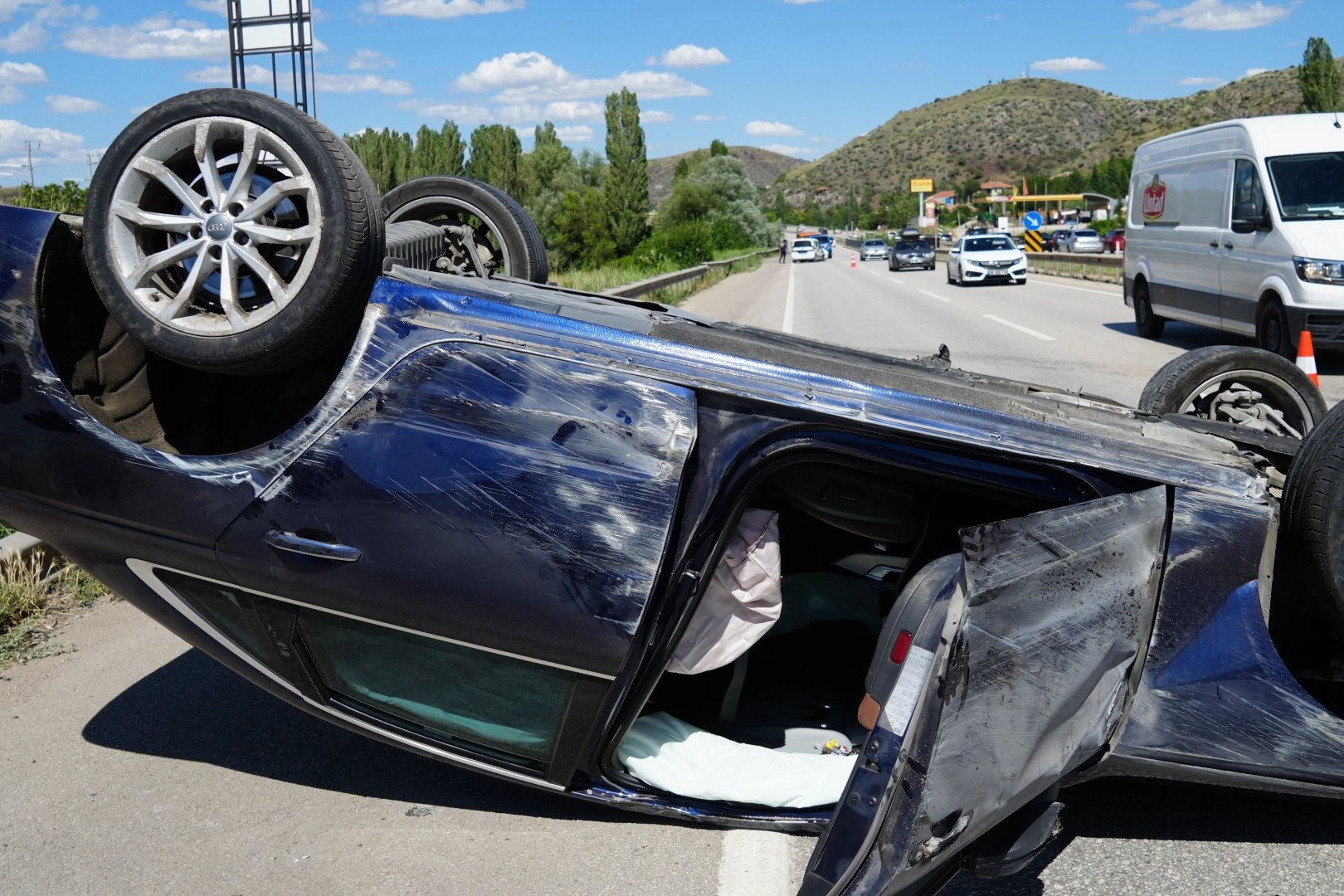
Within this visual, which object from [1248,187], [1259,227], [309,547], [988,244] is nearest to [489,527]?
[309,547]

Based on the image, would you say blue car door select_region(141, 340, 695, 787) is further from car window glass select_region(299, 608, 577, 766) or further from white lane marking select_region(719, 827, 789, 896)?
white lane marking select_region(719, 827, 789, 896)

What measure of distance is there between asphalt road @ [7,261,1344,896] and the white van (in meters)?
9.42

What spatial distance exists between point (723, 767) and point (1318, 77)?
69775 millimetres

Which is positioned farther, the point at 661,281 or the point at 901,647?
the point at 661,281

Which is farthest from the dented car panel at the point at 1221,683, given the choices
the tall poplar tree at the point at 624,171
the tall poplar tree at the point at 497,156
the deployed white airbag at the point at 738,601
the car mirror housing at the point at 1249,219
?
the tall poplar tree at the point at 497,156

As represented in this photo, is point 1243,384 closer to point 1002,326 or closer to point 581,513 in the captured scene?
point 581,513

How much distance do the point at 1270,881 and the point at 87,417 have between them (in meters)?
3.10

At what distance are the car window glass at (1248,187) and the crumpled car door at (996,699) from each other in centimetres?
1080

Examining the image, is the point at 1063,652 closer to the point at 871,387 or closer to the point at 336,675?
the point at 871,387

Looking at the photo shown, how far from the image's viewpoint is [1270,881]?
2.55m

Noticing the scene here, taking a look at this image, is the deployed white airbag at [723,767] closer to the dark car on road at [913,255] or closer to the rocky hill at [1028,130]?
the dark car on road at [913,255]

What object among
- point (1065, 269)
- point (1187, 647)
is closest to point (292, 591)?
point (1187, 647)

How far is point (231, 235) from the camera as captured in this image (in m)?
2.71

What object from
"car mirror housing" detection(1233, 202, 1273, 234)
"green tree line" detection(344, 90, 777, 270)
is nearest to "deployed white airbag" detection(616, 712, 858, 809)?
"car mirror housing" detection(1233, 202, 1273, 234)
